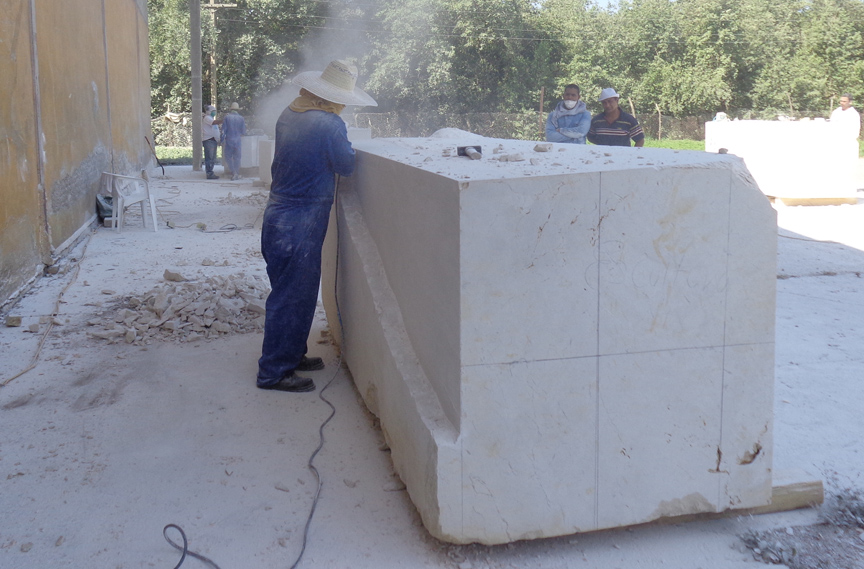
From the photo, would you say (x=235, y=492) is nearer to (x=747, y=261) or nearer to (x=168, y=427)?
(x=168, y=427)

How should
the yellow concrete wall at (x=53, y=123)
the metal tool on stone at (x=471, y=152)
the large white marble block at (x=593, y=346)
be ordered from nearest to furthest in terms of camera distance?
1. the large white marble block at (x=593, y=346)
2. the metal tool on stone at (x=471, y=152)
3. the yellow concrete wall at (x=53, y=123)

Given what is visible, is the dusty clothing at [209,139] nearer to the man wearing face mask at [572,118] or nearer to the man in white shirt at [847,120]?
the man wearing face mask at [572,118]

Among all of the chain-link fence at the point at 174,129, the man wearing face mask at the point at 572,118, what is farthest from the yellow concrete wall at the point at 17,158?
the chain-link fence at the point at 174,129

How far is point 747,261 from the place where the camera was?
8.36 feet

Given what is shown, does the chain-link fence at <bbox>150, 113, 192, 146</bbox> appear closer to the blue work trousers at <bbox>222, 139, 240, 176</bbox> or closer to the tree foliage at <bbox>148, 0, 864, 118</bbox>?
the tree foliage at <bbox>148, 0, 864, 118</bbox>

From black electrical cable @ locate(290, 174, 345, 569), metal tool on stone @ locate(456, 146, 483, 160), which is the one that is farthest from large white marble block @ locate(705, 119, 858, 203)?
metal tool on stone @ locate(456, 146, 483, 160)

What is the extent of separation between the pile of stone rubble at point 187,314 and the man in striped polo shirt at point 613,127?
148 inches

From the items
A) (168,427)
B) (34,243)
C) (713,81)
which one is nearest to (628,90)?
(713,81)

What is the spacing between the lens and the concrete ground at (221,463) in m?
Answer: 2.59

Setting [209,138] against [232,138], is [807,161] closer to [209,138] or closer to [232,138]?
[232,138]

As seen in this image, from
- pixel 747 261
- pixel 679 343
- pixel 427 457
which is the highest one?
pixel 747 261

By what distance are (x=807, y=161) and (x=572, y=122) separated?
16.8ft

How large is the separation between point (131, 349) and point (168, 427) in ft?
4.43

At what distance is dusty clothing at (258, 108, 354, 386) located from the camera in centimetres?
384
